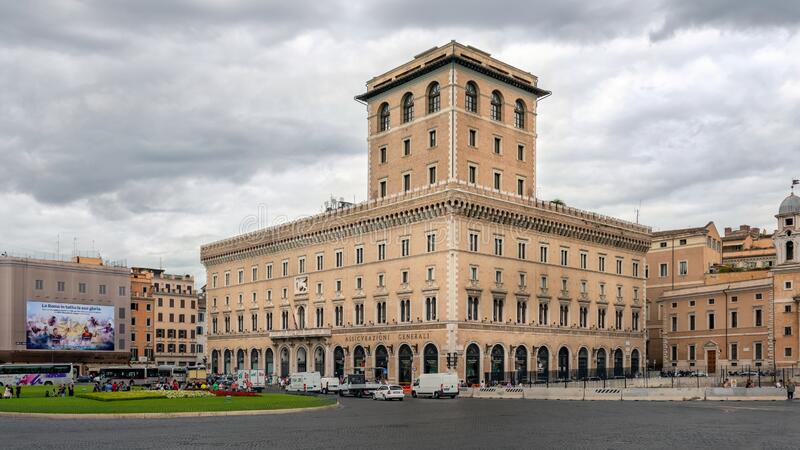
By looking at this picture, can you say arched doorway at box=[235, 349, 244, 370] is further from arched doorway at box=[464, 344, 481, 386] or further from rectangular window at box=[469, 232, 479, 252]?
rectangular window at box=[469, 232, 479, 252]

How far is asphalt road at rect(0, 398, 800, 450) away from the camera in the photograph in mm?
29156

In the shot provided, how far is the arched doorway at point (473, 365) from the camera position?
7831cm

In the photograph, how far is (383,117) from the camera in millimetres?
92438

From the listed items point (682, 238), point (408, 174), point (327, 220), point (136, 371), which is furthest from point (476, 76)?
point (136, 371)

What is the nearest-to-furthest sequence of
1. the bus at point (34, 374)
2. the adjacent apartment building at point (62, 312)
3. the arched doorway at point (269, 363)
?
the bus at point (34, 374)
the arched doorway at point (269, 363)
the adjacent apartment building at point (62, 312)

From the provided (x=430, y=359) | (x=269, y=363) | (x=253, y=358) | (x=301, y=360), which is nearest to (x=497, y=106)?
(x=430, y=359)

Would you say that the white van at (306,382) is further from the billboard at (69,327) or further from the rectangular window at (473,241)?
the billboard at (69,327)

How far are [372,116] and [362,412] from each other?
166ft

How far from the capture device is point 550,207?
87312mm

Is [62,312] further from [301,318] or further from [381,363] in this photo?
[381,363]

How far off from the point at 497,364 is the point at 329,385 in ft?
50.9

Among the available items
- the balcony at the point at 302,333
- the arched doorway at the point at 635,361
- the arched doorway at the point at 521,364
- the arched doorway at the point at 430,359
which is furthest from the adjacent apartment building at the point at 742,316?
the balcony at the point at 302,333

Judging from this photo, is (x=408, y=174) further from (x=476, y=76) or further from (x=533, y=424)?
(x=533, y=424)

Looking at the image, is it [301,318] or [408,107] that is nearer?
[408,107]
